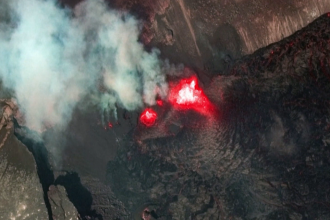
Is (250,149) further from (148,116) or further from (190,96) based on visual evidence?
(148,116)

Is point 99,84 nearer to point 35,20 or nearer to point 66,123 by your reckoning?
point 66,123

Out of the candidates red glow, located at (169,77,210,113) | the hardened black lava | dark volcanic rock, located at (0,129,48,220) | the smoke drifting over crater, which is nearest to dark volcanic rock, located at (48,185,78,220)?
dark volcanic rock, located at (0,129,48,220)

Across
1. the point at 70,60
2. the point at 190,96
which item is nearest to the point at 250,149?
the point at 190,96

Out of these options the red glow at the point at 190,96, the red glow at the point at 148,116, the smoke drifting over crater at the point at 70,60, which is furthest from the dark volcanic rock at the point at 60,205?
the red glow at the point at 190,96

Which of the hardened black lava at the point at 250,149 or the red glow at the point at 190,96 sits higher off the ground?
the red glow at the point at 190,96

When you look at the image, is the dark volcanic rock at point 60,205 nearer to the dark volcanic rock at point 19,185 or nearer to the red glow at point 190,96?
the dark volcanic rock at point 19,185

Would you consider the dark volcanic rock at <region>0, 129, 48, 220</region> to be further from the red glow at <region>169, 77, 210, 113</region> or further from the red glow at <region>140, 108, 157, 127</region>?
the red glow at <region>169, 77, 210, 113</region>

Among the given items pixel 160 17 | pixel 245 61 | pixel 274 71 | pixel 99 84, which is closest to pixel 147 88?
pixel 99 84
